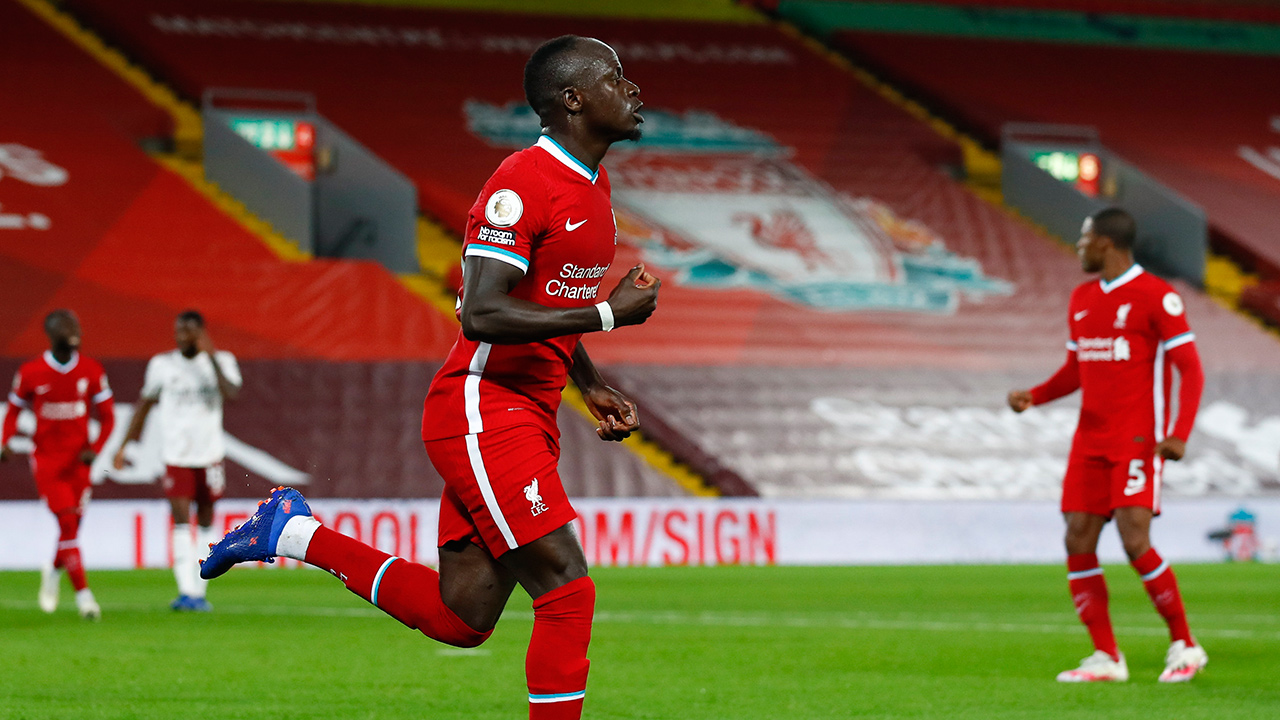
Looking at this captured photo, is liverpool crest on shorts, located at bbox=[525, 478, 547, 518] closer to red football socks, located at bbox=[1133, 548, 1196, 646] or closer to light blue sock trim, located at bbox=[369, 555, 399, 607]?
light blue sock trim, located at bbox=[369, 555, 399, 607]

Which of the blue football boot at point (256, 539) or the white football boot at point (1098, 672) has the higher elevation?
the blue football boot at point (256, 539)

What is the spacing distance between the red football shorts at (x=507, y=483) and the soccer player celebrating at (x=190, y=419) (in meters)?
7.34

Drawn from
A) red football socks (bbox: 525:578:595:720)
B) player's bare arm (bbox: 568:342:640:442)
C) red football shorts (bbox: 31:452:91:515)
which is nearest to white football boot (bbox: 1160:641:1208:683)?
player's bare arm (bbox: 568:342:640:442)

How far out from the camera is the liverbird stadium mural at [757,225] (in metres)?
24.1

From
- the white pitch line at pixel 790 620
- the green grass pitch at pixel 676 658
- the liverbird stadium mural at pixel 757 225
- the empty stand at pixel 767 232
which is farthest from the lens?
the liverbird stadium mural at pixel 757 225

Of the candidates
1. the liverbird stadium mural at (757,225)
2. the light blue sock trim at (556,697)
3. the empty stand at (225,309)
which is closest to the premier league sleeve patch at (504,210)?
the light blue sock trim at (556,697)

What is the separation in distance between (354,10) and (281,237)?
5.96 metres

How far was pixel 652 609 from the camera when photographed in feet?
38.8

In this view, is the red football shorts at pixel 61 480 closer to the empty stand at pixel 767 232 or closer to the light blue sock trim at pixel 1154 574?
the light blue sock trim at pixel 1154 574

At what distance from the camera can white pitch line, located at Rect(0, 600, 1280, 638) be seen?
10.1 m

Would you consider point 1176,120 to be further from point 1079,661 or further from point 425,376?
point 1079,661

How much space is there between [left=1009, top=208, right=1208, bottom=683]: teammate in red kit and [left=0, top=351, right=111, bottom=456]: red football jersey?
6697 millimetres

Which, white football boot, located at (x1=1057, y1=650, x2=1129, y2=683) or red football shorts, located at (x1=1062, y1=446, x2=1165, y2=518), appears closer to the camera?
white football boot, located at (x1=1057, y1=650, x2=1129, y2=683)

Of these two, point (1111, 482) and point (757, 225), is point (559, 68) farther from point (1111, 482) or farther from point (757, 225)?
point (757, 225)
